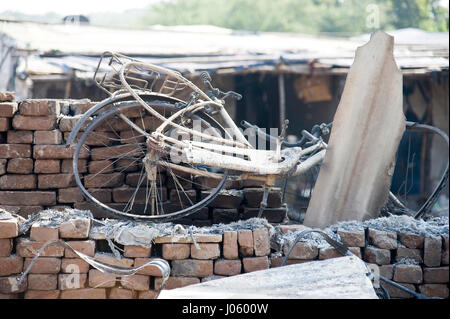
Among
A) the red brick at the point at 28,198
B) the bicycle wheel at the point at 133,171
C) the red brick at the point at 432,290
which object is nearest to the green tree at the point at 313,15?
the bicycle wheel at the point at 133,171

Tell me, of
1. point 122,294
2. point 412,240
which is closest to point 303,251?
point 412,240

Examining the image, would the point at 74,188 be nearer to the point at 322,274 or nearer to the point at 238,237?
the point at 238,237

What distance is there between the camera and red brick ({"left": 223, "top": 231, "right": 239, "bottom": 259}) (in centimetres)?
376

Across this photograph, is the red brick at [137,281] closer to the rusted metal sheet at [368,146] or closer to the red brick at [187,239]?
the red brick at [187,239]

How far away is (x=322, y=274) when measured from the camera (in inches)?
126

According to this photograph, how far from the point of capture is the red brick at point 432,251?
390 centimetres

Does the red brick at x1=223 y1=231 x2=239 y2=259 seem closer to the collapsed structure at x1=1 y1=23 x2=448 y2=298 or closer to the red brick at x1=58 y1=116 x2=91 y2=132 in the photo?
the collapsed structure at x1=1 y1=23 x2=448 y2=298

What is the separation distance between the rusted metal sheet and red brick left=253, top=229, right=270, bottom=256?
783mm

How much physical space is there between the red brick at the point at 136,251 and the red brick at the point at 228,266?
1.58 feet

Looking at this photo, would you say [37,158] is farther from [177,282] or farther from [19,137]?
[177,282]

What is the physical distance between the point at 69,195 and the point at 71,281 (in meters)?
0.82

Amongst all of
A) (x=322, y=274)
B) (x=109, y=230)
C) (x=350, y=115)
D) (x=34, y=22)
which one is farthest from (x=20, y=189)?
(x=34, y=22)

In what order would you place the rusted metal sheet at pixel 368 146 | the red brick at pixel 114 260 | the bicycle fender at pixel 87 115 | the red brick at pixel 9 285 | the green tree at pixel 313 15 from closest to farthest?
1. the red brick at pixel 9 285
2. the red brick at pixel 114 260
3. the bicycle fender at pixel 87 115
4. the rusted metal sheet at pixel 368 146
5. the green tree at pixel 313 15
